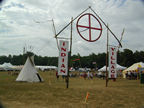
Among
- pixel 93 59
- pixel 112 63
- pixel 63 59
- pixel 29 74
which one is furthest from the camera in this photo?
pixel 93 59

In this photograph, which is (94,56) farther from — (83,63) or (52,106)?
(52,106)

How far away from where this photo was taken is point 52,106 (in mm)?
7652

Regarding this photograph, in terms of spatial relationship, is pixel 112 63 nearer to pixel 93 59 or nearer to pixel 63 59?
pixel 63 59

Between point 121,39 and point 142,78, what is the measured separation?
784cm

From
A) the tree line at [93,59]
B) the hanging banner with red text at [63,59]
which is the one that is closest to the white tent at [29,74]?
the tree line at [93,59]

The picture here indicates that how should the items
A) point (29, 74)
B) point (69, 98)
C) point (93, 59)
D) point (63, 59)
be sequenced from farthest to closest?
1. point (93, 59)
2. point (29, 74)
3. point (63, 59)
4. point (69, 98)

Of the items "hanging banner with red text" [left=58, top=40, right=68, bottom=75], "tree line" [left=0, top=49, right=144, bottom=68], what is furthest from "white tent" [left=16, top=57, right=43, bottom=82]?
"hanging banner with red text" [left=58, top=40, right=68, bottom=75]

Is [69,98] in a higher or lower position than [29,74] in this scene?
lower

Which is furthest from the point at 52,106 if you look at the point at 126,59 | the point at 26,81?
the point at 126,59

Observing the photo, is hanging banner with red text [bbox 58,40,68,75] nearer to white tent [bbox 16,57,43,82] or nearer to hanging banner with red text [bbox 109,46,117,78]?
hanging banner with red text [bbox 109,46,117,78]

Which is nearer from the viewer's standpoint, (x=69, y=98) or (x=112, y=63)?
(x=69, y=98)

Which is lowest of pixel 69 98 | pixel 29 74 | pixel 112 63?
pixel 69 98

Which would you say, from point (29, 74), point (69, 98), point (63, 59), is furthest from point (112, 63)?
point (29, 74)

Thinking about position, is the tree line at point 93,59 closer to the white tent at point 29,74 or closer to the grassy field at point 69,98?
the white tent at point 29,74
